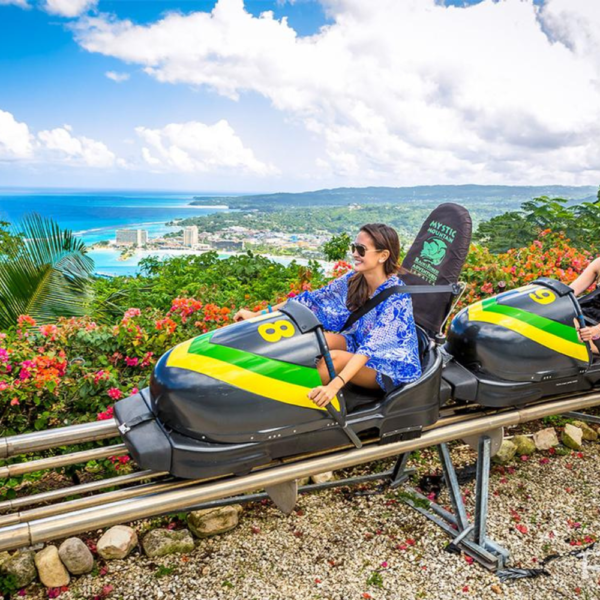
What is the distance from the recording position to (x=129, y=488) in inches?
84.7

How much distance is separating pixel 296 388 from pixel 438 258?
5.04 ft

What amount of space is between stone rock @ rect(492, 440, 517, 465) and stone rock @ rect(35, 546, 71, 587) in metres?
2.57

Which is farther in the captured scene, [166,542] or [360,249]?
[166,542]

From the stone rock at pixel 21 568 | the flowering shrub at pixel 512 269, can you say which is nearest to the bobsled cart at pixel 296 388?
the stone rock at pixel 21 568

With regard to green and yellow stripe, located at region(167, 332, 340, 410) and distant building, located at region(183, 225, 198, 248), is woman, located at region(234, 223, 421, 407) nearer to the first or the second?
green and yellow stripe, located at region(167, 332, 340, 410)

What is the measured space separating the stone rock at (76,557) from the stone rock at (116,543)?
80mm

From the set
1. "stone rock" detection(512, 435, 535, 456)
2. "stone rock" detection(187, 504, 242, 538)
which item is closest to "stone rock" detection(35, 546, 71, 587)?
"stone rock" detection(187, 504, 242, 538)

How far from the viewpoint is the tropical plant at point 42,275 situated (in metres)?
3.66

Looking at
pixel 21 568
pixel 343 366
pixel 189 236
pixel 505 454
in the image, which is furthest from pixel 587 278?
pixel 189 236

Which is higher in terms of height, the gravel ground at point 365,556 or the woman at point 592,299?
the woman at point 592,299

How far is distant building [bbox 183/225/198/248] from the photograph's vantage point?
6801 mm

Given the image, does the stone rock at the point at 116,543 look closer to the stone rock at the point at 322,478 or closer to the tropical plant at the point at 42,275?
the stone rock at the point at 322,478

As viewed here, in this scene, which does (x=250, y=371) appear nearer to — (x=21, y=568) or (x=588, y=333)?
(x=21, y=568)

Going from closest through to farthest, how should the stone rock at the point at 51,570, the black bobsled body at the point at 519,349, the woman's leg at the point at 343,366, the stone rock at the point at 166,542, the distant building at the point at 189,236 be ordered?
the woman's leg at the point at 343,366 < the stone rock at the point at 51,570 < the stone rock at the point at 166,542 < the black bobsled body at the point at 519,349 < the distant building at the point at 189,236
